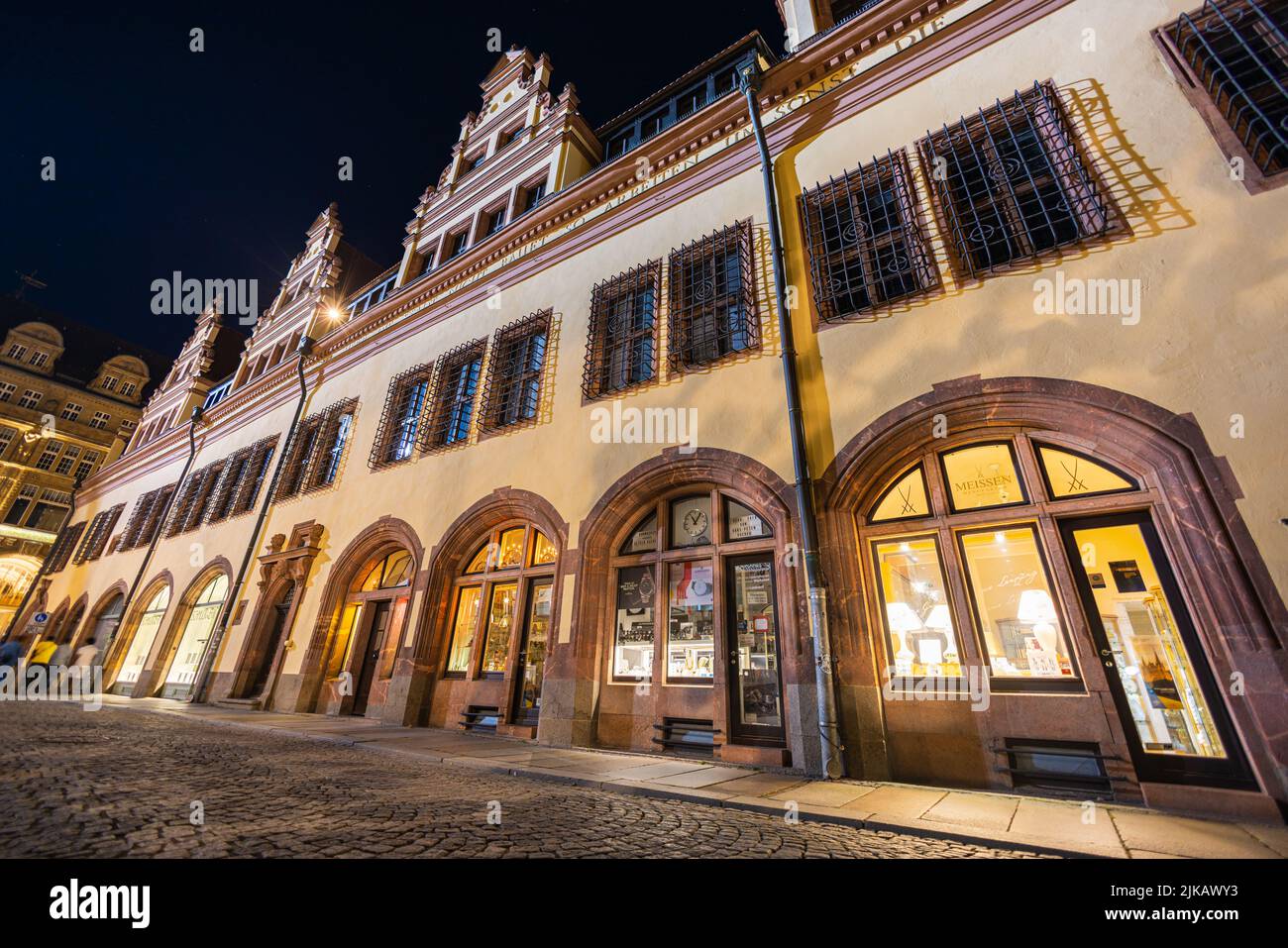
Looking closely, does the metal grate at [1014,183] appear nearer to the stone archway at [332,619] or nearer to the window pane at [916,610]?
the window pane at [916,610]

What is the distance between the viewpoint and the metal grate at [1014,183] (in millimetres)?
6195

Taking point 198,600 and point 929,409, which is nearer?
point 929,409

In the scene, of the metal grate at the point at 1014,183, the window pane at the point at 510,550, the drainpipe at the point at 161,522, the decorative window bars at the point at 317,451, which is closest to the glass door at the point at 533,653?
the window pane at the point at 510,550

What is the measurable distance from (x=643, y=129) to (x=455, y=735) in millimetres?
14134

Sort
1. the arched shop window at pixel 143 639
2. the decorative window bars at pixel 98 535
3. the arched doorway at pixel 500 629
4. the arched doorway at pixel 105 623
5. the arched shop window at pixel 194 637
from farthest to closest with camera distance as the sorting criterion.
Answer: the decorative window bars at pixel 98 535 → the arched doorway at pixel 105 623 → the arched shop window at pixel 143 639 → the arched shop window at pixel 194 637 → the arched doorway at pixel 500 629

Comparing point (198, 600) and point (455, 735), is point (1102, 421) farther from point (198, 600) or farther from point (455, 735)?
point (198, 600)

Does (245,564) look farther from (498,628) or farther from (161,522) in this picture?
(498,628)

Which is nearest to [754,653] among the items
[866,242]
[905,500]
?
[905,500]

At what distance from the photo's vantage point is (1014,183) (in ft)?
22.2

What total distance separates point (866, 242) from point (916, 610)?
522cm

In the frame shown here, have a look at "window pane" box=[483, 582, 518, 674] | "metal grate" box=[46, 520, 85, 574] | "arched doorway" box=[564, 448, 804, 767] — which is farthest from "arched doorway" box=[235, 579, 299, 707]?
"metal grate" box=[46, 520, 85, 574]

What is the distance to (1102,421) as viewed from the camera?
5.22 m

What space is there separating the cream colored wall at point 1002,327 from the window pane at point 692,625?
1966 mm
